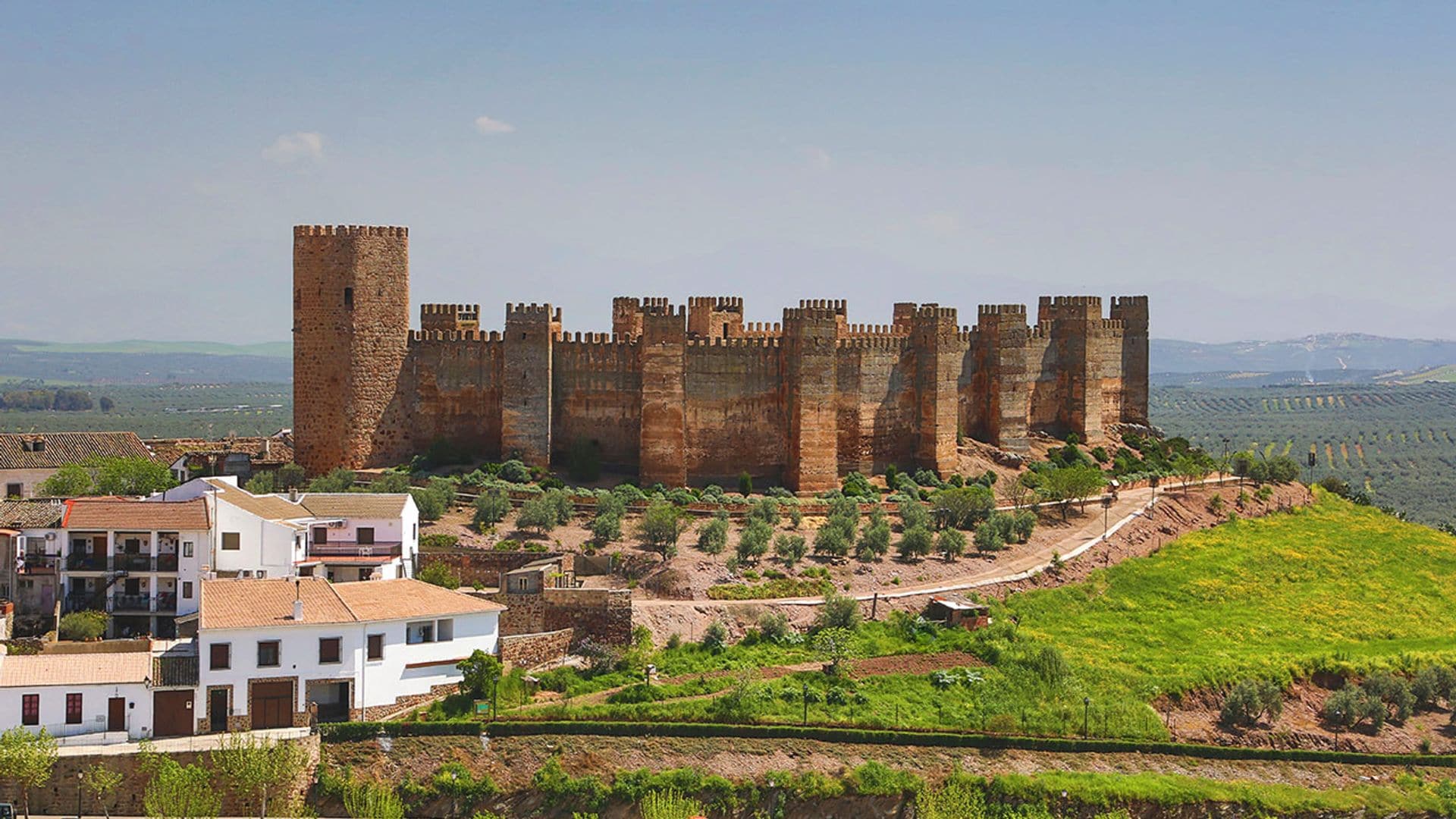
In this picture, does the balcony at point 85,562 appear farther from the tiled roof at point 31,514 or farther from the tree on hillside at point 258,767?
the tree on hillside at point 258,767

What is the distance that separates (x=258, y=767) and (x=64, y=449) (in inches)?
907

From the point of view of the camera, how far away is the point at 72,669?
30078 millimetres

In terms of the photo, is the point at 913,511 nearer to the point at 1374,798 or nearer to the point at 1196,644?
the point at 1196,644

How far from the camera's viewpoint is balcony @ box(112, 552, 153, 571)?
113 feet

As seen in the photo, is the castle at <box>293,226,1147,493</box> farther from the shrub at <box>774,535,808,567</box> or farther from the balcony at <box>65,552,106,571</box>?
the balcony at <box>65,552,106,571</box>

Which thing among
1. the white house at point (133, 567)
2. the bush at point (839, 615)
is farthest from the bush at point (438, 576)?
the bush at point (839, 615)

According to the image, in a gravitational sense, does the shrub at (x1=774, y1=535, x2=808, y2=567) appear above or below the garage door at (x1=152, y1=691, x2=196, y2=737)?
above

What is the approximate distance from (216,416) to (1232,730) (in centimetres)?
12156

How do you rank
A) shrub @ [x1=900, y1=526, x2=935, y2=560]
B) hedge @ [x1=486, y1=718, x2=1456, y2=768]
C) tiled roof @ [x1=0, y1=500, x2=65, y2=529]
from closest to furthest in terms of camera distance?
hedge @ [x1=486, y1=718, x2=1456, y2=768] < tiled roof @ [x1=0, y1=500, x2=65, y2=529] < shrub @ [x1=900, y1=526, x2=935, y2=560]

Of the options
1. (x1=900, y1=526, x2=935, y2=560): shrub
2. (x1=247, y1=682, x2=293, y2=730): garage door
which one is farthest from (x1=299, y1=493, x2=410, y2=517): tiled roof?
(x1=900, y1=526, x2=935, y2=560): shrub

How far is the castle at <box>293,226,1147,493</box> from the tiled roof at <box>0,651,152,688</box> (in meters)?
15.4

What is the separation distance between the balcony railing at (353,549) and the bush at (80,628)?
508cm

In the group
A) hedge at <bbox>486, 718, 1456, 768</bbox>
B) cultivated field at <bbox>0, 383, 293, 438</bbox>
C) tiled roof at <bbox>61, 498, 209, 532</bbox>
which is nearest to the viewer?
hedge at <bbox>486, 718, 1456, 768</bbox>

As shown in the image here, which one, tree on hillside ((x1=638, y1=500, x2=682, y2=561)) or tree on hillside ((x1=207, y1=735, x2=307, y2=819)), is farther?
tree on hillside ((x1=638, y1=500, x2=682, y2=561))
